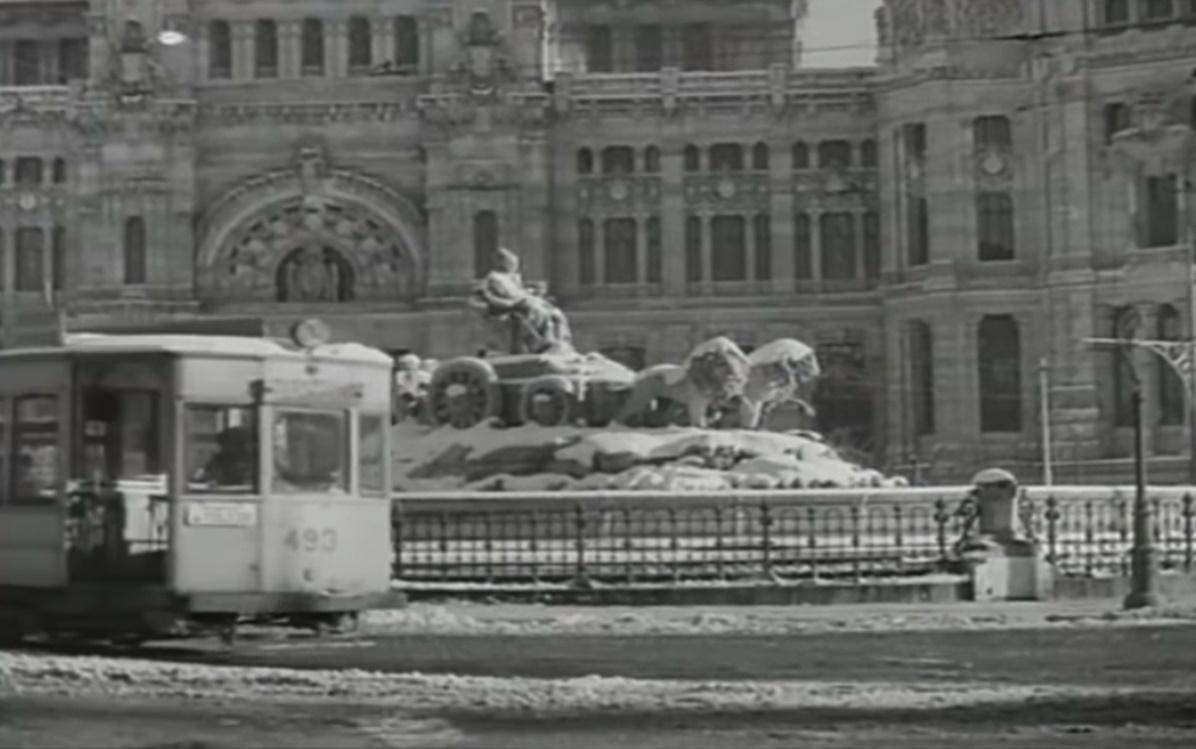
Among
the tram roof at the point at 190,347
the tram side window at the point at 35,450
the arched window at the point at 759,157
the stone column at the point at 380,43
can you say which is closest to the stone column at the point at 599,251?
the arched window at the point at 759,157

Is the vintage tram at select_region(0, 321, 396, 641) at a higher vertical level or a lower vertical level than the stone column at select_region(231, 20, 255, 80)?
lower

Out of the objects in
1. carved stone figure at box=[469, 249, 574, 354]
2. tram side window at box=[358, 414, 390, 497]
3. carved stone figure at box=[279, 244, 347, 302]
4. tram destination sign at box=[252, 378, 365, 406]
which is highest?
carved stone figure at box=[279, 244, 347, 302]

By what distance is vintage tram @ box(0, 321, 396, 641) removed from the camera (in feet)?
69.4

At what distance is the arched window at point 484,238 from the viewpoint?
274 ft

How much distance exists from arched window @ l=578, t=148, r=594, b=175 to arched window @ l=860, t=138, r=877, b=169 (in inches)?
363

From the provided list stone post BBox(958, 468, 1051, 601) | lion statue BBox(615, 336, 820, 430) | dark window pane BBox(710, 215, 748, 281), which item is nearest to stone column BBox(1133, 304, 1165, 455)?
dark window pane BBox(710, 215, 748, 281)

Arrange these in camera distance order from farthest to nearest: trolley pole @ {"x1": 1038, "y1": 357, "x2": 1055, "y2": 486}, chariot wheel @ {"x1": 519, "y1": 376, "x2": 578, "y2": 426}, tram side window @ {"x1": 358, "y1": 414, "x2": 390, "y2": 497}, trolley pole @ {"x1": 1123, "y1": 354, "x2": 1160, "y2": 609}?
trolley pole @ {"x1": 1038, "y1": 357, "x2": 1055, "y2": 486}, chariot wheel @ {"x1": 519, "y1": 376, "x2": 578, "y2": 426}, trolley pole @ {"x1": 1123, "y1": 354, "x2": 1160, "y2": 609}, tram side window @ {"x1": 358, "y1": 414, "x2": 390, "y2": 497}

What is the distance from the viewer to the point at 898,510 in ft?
→ 115

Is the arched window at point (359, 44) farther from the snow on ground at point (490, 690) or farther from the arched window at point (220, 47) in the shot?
the snow on ground at point (490, 690)

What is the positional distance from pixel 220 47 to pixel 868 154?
23.0 m

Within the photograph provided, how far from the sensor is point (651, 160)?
8475 cm

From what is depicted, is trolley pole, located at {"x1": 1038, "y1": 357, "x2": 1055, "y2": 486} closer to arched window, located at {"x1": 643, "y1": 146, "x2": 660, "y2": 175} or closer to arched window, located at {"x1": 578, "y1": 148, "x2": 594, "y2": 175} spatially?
arched window, located at {"x1": 643, "y1": 146, "x2": 660, "y2": 175}

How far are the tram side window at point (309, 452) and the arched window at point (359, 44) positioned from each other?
214ft

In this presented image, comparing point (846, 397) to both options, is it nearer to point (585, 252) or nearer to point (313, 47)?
point (585, 252)
